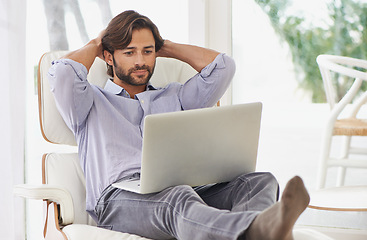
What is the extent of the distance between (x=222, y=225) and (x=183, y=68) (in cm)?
101

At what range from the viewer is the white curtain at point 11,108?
206cm

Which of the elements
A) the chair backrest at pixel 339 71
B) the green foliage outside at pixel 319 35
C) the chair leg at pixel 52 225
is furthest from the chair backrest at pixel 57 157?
the chair backrest at pixel 339 71

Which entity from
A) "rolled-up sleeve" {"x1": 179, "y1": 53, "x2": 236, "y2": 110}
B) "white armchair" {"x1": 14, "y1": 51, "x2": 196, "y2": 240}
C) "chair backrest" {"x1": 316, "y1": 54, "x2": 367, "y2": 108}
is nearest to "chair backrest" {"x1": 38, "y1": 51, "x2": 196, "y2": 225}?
"white armchair" {"x1": 14, "y1": 51, "x2": 196, "y2": 240}

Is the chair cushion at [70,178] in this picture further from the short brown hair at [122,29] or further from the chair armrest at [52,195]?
the short brown hair at [122,29]

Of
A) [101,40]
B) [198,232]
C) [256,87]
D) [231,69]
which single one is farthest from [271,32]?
[198,232]

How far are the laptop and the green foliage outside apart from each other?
3.39 ft

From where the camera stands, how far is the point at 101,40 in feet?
6.31

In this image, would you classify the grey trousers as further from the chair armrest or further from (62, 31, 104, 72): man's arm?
(62, 31, 104, 72): man's arm

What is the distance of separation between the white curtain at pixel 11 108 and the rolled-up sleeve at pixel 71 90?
1.51 feet

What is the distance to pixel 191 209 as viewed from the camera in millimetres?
1313

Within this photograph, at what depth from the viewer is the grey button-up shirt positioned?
1.70 m

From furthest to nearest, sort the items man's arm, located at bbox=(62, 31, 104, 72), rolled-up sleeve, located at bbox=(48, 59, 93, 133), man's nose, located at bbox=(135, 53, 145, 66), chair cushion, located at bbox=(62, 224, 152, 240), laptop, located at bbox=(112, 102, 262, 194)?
man's nose, located at bbox=(135, 53, 145, 66) → man's arm, located at bbox=(62, 31, 104, 72) → rolled-up sleeve, located at bbox=(48, 59, 93, 133) → chair cushion, located at bbox=(62, 224, 152, 240) → laptop, located at bbox=(112, 102, 262, 194)

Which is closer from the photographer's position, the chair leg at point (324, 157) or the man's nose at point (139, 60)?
the man's nose at point (139, 60)

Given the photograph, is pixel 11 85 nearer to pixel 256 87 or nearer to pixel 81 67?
pixel 81 67
